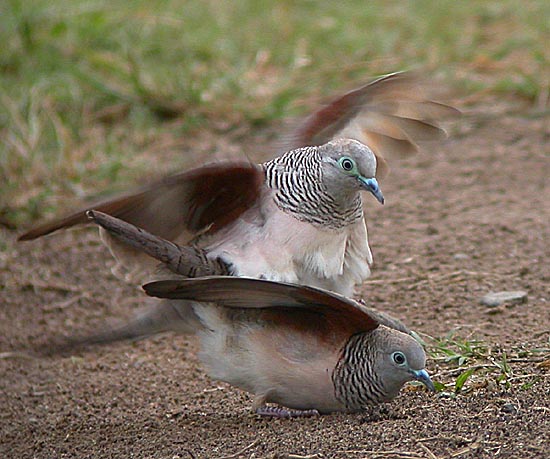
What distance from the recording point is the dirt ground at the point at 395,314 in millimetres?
3152

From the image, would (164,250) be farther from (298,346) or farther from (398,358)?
(398,358)

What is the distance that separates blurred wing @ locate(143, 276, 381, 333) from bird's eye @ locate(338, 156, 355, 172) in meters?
0.51

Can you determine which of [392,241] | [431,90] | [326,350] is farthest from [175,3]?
[326,350]

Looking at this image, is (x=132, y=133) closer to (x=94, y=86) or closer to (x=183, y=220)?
(x=94, y=86)

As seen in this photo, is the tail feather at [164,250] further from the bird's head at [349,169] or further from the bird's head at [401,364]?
the bird's head at [401,364]

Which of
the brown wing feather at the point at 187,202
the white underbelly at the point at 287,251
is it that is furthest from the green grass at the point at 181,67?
the white underbelly at the point at 287,251

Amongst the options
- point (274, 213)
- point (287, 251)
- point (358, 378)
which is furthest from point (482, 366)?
point (274, 213)

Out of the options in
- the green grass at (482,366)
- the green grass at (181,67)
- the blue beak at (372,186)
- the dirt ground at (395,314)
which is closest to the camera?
the dirt ground at (395,314)

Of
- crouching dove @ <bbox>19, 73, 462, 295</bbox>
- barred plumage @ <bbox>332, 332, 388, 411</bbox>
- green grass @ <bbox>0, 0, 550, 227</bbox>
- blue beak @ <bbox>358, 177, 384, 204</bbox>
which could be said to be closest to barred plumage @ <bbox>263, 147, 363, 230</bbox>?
crouching dove @ <bbox>19, 73, 462, 295</bbox>

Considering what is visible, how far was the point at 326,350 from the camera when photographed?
3434 mm

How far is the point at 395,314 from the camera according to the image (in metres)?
4.36

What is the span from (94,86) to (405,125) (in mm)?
3568

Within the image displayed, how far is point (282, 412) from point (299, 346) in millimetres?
235

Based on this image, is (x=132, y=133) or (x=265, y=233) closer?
(x=265, y=233)
